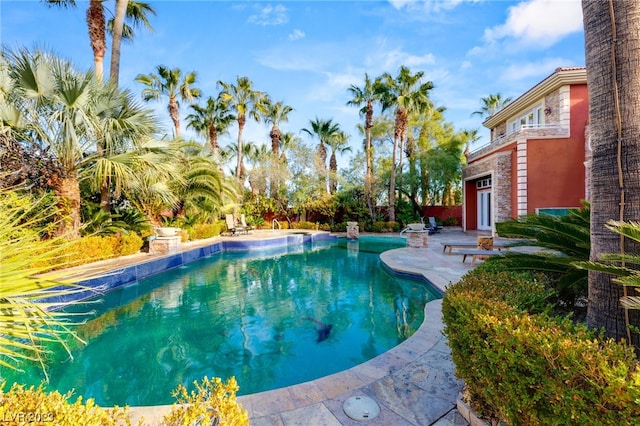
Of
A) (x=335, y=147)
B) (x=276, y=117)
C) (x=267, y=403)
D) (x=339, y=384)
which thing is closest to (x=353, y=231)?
(x=335, y=147)

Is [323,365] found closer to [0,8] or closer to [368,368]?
[368,368]

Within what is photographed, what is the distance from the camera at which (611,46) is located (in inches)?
87.7

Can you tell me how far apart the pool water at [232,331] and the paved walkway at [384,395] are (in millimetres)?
955

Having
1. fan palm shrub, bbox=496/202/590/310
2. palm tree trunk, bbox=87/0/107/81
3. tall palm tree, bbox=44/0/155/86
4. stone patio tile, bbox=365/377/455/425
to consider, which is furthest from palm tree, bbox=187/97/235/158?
stone patio tile, bbox=365/377/455/425

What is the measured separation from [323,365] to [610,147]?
408 cm

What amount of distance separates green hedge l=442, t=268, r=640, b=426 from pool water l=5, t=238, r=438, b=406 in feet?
7.80

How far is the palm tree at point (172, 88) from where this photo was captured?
17533mm

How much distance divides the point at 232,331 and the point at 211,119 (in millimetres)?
19469

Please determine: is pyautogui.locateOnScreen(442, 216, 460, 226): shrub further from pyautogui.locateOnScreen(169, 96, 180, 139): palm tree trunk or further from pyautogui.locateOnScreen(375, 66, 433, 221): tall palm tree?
pyautogui.locateOnScreen(169, 96, 180, 139): palm tree trunk

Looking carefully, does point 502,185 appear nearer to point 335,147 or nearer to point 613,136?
point 613,136

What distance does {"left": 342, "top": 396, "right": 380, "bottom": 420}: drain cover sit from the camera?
2478mm

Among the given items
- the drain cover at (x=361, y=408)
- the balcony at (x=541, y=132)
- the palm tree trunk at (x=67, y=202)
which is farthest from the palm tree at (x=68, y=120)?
the balcony at (x=541, y=132)

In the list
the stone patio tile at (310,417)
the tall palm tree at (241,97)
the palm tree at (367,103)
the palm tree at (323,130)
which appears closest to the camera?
the stone patio tile at (310,417)

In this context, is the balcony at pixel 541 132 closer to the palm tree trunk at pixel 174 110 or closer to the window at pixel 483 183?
the window at pixel 483 183
